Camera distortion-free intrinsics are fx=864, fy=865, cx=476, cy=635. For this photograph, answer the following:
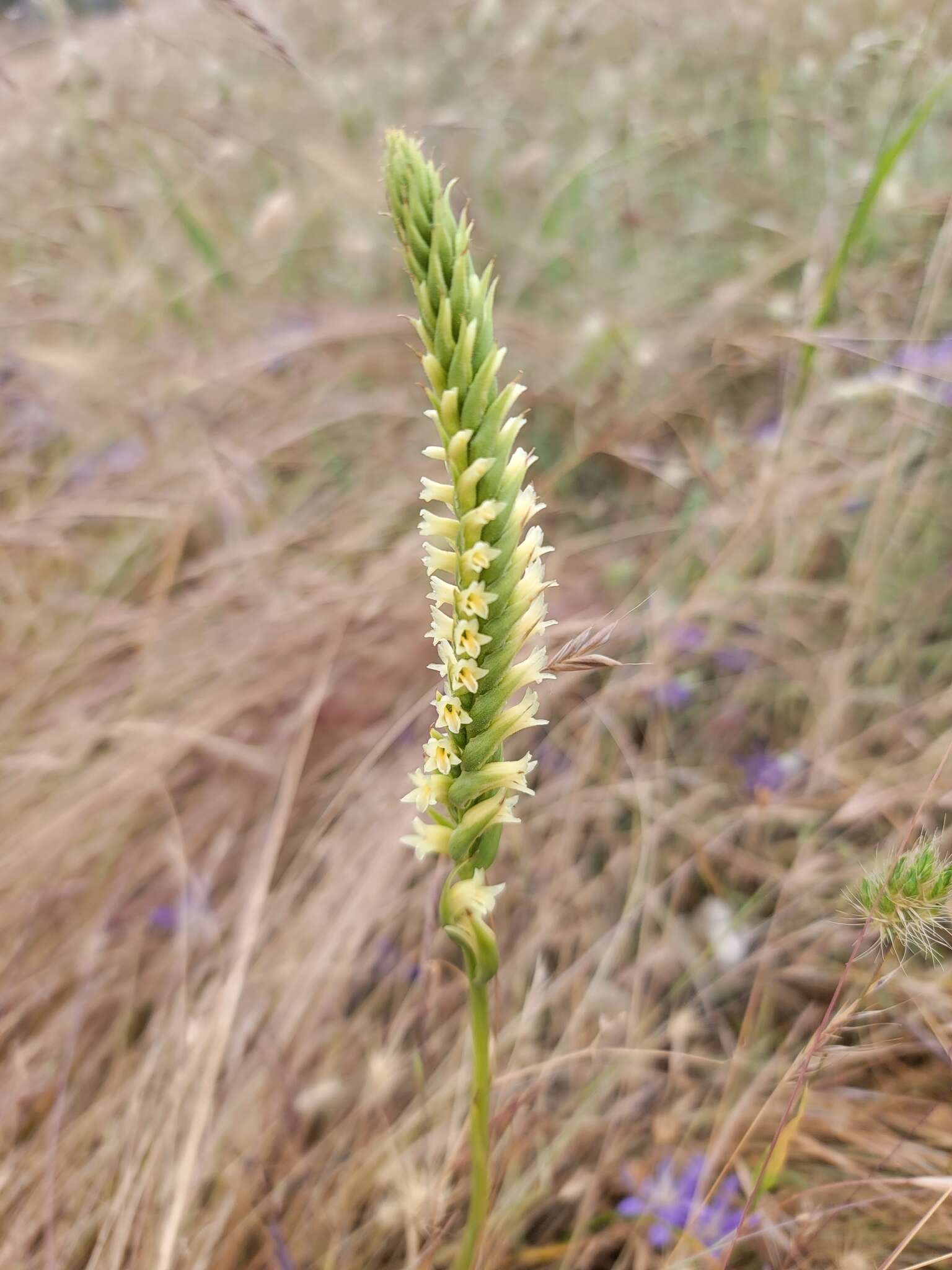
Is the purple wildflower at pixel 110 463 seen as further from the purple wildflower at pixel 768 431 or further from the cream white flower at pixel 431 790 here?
the cream white flower at pixel 431 790

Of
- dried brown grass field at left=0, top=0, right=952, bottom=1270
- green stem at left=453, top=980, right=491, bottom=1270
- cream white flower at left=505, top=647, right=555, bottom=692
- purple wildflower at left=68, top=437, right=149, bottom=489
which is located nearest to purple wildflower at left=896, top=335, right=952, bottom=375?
dried brown grass field at left=0, top=0, right=952, bottom=1270

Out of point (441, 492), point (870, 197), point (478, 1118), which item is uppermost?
point (870, 197)

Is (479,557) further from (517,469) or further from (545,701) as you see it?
(545,701)

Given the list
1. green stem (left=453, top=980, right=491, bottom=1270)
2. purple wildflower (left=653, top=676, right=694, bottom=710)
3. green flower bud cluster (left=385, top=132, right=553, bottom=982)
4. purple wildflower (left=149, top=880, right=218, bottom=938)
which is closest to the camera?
green flower bud cluster (left=385, top=132, right=553, bottom=982)

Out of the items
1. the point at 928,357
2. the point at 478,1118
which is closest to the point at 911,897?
the point at 478,1118

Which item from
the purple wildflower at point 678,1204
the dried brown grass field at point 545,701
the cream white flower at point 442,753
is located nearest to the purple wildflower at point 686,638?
the dried brown grass field at point 545,701

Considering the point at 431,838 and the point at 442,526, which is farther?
the point at 431,838

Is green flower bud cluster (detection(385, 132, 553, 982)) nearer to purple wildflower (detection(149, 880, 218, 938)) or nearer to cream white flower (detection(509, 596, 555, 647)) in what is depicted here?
cream white flower (detection(509, 596, 555, 647))

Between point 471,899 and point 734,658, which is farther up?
point 471,899
